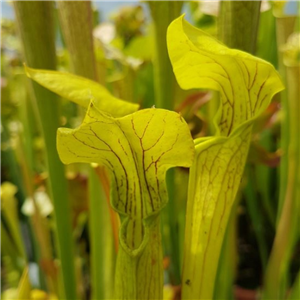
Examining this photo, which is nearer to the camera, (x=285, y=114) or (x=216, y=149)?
(x=216, y=149)

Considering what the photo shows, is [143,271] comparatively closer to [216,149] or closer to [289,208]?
[216,149]

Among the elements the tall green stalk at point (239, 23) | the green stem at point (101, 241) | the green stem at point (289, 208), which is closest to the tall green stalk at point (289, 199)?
the green stem at point (289, 208)

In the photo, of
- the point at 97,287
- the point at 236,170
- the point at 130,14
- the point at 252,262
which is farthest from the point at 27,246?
the point at 130,14

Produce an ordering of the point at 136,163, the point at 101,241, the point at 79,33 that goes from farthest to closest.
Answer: the point at 101,241 < the point at 79,33 < the point at 136,163

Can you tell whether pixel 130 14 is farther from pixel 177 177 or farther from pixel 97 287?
pixel 97 287

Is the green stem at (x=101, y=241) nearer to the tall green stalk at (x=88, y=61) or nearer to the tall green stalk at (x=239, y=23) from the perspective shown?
the tall green stalk at (x=88, y=61)

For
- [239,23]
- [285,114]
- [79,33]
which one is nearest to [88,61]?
[79,33]
